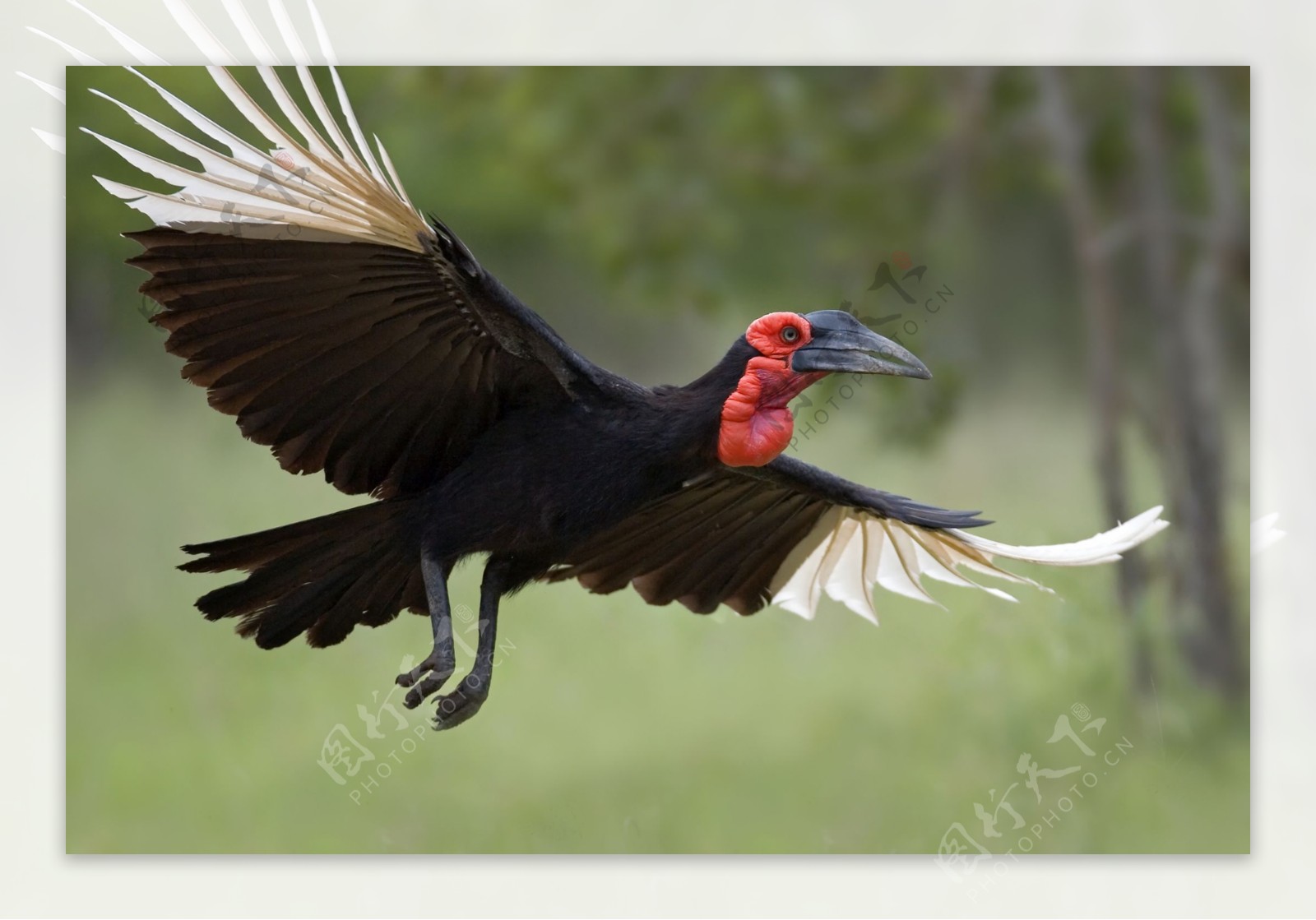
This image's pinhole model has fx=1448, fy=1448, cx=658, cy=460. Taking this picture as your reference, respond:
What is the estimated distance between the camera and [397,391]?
254cm

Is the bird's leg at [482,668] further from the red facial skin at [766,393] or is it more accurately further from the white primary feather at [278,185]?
the white primary feather at [278,185]

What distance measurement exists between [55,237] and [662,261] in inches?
63.8

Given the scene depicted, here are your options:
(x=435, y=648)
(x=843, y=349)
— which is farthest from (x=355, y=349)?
(x=843, y=349)

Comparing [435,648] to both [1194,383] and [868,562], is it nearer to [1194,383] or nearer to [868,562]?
[868,562]

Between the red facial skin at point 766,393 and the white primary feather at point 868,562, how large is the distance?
75 cm

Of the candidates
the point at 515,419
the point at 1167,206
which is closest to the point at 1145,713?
the point at 1167,206

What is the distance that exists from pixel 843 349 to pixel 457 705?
0.88m

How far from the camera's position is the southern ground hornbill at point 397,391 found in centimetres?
222

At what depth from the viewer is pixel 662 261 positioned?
4.18m

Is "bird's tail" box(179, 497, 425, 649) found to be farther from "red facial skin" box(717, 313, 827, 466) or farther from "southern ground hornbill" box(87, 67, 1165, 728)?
"red facial skin" box(717, 313, 827, 466)

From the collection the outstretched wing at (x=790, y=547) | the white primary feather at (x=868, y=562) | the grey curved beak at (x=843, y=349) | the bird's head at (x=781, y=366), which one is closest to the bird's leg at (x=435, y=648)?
the outstretched wing at (x=790, y=547)

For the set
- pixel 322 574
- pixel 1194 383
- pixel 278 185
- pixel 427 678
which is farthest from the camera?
pixel 1194 383

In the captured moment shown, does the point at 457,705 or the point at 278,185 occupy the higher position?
the point at 278,185

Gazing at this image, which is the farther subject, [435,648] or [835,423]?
[835,423]
